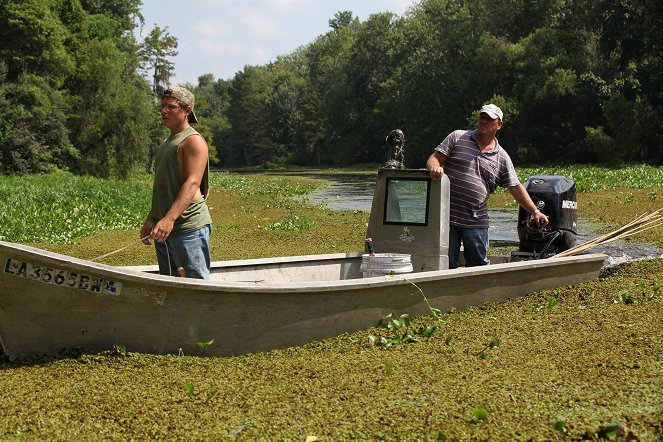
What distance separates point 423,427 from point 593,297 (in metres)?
Result: 4.19

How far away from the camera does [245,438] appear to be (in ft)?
14.5

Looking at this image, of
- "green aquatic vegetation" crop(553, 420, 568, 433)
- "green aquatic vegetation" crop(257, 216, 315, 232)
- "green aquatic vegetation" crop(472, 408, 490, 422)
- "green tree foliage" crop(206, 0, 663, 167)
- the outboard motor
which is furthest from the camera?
"green tree foliage" crop(206, 0, 663, 167)

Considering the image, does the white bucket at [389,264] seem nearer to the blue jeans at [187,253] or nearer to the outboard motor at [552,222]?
the blue jeans at [187,253]

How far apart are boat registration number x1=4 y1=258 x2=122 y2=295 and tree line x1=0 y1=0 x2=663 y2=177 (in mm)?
33620

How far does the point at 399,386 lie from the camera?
527 centimetres

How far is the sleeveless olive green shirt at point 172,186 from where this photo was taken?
19.3ft

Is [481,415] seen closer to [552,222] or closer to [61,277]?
[61,277]

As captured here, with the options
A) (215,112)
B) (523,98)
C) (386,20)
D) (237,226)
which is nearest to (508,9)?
(523,98)

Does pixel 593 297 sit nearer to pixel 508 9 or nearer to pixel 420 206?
pixel 420 206

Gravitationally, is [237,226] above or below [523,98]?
below

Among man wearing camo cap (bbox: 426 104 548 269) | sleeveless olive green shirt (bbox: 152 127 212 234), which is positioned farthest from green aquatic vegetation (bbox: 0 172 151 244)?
sleeveless olive green shirt (bbox: 152 127 212 234)

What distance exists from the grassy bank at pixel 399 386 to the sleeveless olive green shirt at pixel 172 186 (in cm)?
103

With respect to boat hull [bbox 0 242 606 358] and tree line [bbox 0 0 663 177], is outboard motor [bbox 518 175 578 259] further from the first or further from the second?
tree line [bbox 0 0 663 177]

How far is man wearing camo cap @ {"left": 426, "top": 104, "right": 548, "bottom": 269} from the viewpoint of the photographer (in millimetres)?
7836
